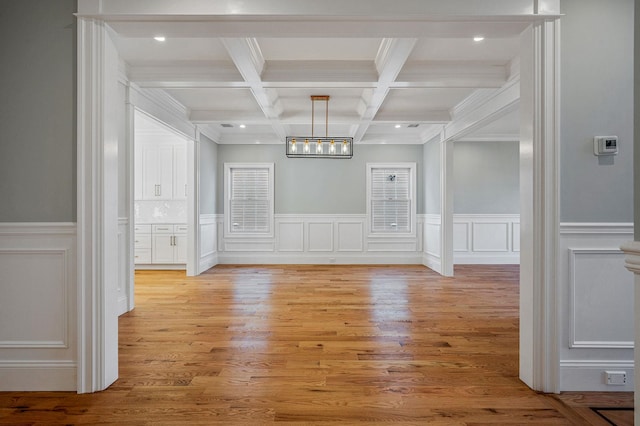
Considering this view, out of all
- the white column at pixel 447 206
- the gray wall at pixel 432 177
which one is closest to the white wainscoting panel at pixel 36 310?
the white column at pixel 447 206

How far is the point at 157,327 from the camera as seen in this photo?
3.32m

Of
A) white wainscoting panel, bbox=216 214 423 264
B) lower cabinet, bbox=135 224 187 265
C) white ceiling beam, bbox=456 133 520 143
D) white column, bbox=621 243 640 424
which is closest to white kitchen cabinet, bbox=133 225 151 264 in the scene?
lower cabinet, bbox=135 224 187 265

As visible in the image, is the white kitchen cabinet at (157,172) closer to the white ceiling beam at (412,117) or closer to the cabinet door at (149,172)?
the cabinet door at (149,172)

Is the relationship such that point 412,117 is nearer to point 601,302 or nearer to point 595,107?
point 595,107

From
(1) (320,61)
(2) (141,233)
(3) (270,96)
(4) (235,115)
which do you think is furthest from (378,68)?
(2) (141,233)

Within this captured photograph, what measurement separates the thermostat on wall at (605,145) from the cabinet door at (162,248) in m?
6.27

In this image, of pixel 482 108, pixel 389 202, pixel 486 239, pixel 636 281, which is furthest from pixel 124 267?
pixel 486 239

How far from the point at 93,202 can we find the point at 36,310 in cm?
79

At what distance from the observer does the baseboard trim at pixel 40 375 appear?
2.11 m

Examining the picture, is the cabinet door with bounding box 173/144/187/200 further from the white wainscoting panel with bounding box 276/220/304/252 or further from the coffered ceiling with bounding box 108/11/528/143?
the white wainscoting panel with bounding box 276/220/304/252

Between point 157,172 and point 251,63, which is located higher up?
point 251,63

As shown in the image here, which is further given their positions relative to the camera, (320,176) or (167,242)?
(320,176)

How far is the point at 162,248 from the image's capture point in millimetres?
6371

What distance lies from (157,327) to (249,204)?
4.19 m
